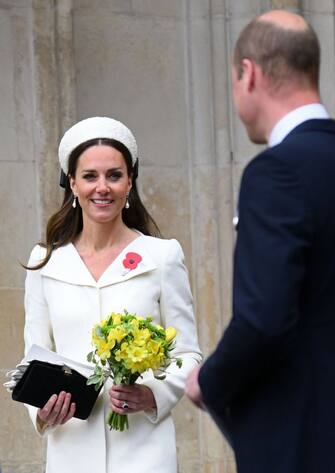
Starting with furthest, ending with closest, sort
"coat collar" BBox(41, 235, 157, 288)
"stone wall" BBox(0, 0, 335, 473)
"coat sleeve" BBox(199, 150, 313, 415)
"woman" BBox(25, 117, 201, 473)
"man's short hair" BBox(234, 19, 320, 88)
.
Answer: "stone wall" BBox(0, 0, 335, 473), "coat collar" BBox(41, 235, 157, 288), "woman" BBox(25, 117, 201, 473), "man's short hair" BBox(234, 19, 320, 88), "coat sleeve" BBox(199, 150, 313, 415)

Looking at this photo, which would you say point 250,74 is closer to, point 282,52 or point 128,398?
point 282,52

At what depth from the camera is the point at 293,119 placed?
3.30m

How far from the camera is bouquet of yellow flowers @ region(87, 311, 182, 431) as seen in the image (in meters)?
4.51

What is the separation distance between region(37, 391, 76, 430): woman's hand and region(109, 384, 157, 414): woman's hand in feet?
0.47

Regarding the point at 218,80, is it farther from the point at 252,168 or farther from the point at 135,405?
the point at 252,168

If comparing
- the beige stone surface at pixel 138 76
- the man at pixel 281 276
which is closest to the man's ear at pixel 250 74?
the man at pixel 281 276

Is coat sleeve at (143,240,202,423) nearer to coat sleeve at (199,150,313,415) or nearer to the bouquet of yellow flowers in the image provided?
the bouquet of yellow flowers

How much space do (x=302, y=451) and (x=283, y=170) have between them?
669 mm

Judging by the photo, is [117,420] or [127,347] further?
[117,420]

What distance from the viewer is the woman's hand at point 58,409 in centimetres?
471

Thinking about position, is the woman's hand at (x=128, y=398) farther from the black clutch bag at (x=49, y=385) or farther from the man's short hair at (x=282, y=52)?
the man's short hair at (x=282, y=52)

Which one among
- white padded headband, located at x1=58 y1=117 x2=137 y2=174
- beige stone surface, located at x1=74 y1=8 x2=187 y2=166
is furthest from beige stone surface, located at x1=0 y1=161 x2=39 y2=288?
white padded headband, located at x1=58 y1=117 x2=137 y2=174

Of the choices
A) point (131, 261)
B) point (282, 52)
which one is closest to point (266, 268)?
point (282, 52)

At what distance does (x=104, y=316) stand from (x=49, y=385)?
1.11 feet
